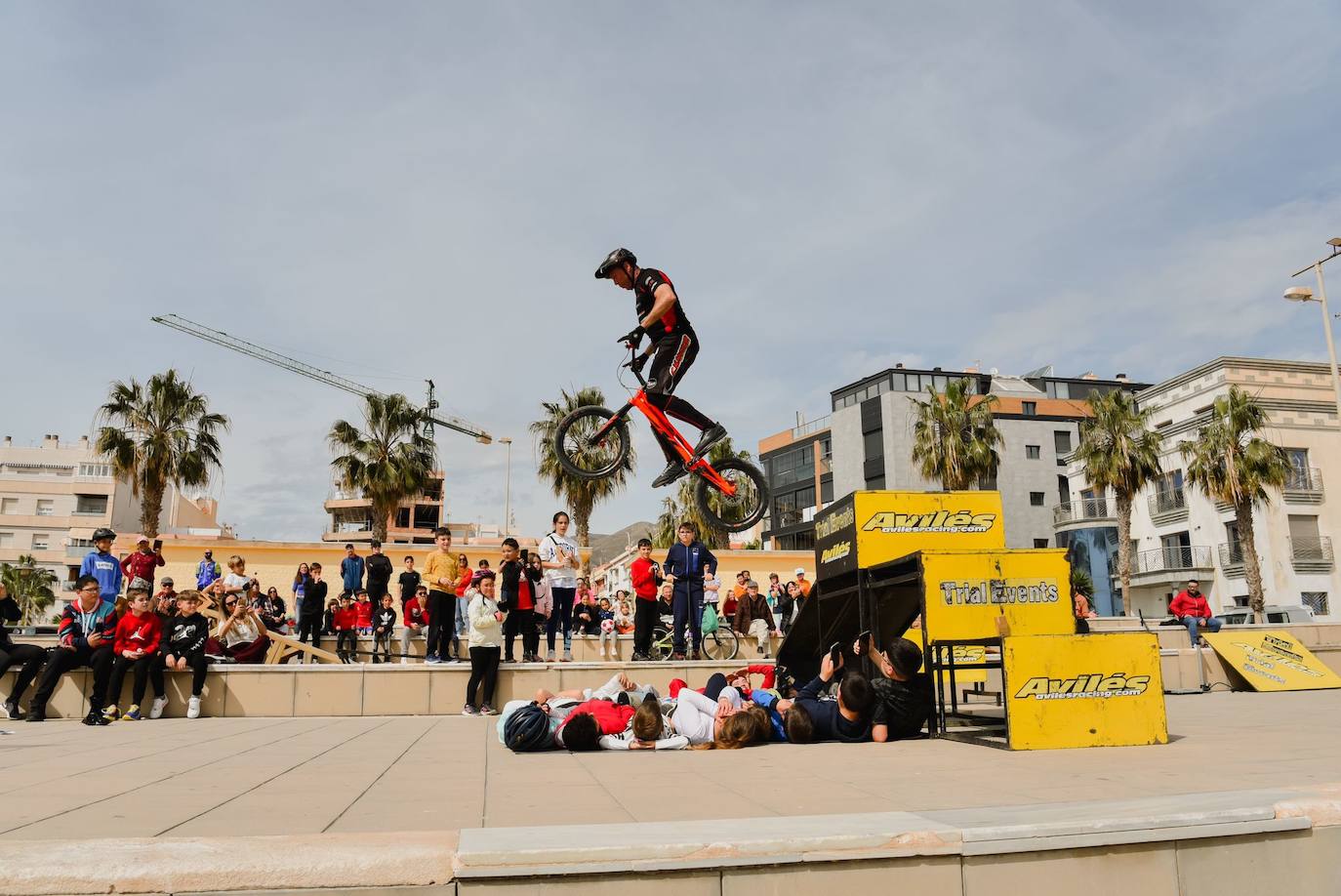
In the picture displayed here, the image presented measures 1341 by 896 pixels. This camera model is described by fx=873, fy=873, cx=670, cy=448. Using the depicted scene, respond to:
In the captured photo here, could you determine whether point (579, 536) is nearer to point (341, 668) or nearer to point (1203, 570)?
point (341, 668)

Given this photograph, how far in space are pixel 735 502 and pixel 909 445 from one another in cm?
5211

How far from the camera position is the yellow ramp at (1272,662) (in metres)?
14.0

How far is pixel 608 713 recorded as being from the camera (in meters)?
7.41

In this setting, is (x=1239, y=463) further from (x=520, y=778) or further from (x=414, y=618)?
(x=520, y=778)

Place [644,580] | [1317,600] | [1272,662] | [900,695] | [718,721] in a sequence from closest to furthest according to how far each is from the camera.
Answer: [718,721] < [900,695] < [644,580] < [1272,662] < [1317,600]

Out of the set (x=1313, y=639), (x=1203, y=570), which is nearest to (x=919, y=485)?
(x=1203, y=570)

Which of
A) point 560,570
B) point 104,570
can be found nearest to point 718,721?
point 560,570

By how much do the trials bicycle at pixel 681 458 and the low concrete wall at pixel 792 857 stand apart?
616cm

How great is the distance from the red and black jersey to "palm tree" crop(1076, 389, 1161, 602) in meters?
29.3

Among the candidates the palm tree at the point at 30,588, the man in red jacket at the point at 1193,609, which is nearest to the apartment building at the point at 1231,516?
the man in red jacket at the point at 1193,609

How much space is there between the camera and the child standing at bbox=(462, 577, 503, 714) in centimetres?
1002

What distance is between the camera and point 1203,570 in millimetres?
38938

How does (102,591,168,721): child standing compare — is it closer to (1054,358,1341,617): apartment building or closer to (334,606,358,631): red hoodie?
(334,606,358,631): red hoodie

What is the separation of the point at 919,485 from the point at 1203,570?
2437cm
